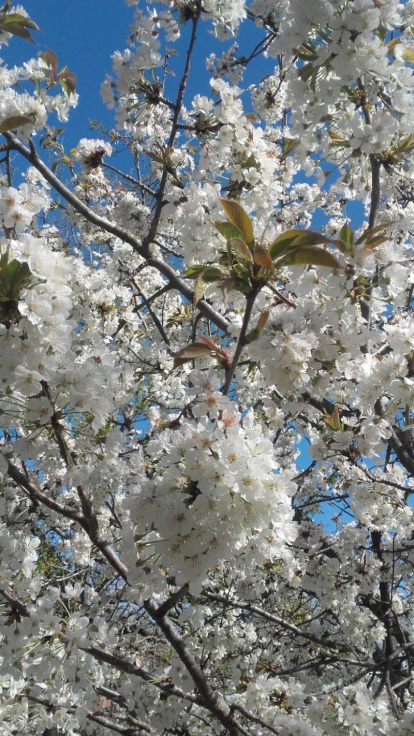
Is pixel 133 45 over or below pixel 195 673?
over

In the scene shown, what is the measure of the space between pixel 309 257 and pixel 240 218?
0.74ft

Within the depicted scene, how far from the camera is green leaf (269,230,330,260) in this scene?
4.53ft

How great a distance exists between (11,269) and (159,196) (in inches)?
70.9

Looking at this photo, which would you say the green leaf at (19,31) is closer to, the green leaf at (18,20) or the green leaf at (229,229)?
the green leaf at (18,20)

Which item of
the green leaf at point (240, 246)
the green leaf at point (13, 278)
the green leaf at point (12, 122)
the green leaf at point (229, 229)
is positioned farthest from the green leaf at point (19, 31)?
the green leaf at point (240, 246)

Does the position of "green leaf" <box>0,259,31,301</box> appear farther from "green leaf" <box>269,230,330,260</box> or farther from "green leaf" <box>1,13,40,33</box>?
"green leaf" <box>1,13,40,33</box>

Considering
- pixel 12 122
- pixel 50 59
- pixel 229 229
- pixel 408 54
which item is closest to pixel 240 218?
pixel 229 229

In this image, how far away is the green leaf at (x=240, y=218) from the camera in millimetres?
→ 1404

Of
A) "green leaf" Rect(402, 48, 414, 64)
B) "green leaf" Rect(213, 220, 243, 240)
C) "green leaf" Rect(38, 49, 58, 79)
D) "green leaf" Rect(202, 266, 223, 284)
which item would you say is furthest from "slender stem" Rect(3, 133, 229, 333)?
"green leaf" Rect(402, 48, 414, 64)

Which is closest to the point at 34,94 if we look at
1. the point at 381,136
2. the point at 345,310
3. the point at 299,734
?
the point at 381,136

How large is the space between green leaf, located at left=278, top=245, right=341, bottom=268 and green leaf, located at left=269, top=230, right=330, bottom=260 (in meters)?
0.02

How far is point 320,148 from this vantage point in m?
2.72

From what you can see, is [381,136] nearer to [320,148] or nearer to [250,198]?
[320,148]

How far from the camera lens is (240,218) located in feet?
4.68
